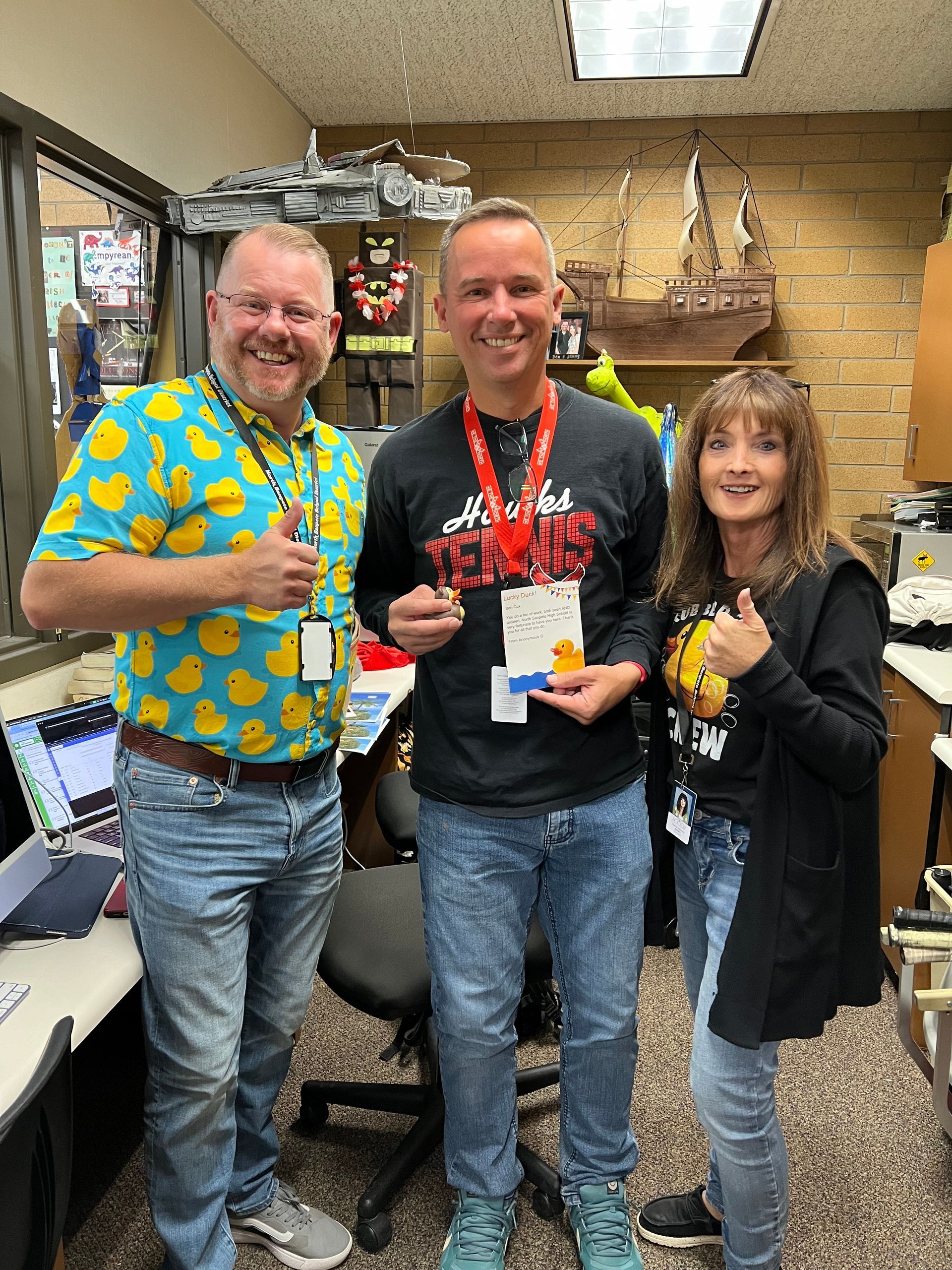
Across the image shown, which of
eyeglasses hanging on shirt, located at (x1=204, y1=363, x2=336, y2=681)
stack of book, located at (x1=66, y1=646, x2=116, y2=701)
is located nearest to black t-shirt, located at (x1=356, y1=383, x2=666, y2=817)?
eyeglasses hanging on shirt, located at (x1=204, y1=363, x2=336, y2=681)

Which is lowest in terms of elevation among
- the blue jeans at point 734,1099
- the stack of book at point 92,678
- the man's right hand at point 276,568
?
the blue jeans at point 734,1099

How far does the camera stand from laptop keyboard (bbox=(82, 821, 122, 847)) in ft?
6.04

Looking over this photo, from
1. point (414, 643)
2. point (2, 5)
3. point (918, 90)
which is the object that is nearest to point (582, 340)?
point (918, 90)

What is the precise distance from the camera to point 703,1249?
1682mm

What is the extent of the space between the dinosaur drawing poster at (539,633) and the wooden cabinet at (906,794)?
51.4 inches

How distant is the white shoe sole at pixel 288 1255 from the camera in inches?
64.1

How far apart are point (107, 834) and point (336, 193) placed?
6.51ft

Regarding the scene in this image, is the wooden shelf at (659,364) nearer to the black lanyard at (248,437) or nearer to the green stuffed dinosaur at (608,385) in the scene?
the green stuffed dinosaur at (608,385)

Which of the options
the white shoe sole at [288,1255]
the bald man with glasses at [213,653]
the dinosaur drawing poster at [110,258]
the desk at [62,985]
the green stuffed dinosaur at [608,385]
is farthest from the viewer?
the green stuffed dinosaur at [608,385]

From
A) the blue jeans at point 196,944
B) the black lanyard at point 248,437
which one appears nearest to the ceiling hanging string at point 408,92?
the black lanyard at point 248,437

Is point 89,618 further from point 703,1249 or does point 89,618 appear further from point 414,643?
point 703,1249

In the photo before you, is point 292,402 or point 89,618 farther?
point 292,402

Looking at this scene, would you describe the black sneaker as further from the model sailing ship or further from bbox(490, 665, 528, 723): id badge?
the model sailing ship

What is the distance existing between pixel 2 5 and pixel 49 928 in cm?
208
